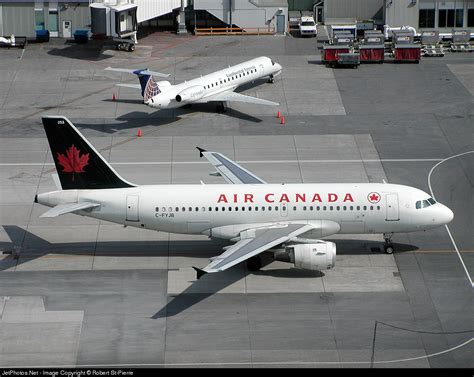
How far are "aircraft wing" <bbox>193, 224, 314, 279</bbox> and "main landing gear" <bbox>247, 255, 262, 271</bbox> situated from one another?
117cm

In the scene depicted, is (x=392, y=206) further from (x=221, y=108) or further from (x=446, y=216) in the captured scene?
(x=221, y=108)

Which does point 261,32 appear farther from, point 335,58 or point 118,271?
point 118,271

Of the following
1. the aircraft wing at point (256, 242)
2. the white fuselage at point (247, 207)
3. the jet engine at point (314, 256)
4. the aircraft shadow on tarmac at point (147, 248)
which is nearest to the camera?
the aircraft wing at point (256, 242)

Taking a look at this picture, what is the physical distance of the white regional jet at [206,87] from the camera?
81.6 meters

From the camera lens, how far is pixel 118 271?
58.3 metres

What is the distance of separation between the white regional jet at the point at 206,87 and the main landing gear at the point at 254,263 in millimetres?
26819

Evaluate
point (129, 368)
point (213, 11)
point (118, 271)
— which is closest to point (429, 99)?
point (213, 11)

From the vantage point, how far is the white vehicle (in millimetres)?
107625

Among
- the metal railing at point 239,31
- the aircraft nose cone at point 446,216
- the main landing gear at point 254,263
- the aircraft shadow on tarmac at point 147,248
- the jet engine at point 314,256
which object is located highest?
the metal railing at point 239,31

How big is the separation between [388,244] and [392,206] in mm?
2950

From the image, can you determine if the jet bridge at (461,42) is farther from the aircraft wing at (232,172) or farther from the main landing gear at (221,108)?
the aircraft wing at (232,172)

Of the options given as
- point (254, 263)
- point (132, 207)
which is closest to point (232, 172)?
point (254, 263)

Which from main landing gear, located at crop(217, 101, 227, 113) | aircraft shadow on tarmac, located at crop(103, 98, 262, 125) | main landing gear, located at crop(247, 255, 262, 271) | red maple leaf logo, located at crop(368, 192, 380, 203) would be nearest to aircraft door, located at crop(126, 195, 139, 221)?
main landing gear, located at crop(247, 255, 262, 271)

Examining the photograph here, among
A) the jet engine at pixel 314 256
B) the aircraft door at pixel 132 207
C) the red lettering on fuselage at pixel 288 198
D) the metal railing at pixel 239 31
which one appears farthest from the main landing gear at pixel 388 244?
the metal railing at pixel 239 31
